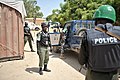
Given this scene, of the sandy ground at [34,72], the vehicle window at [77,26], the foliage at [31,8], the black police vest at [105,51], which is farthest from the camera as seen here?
the foliage at [31,8]

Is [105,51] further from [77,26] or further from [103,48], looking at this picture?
[77,26]

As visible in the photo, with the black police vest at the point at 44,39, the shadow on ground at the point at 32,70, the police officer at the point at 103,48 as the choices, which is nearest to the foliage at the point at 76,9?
the shadow on ground at the point at 32,70

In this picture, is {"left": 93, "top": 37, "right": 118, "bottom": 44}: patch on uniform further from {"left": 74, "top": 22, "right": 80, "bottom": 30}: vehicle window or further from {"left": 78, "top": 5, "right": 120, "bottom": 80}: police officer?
{"left": 74, "top": 22, "right": 80, "bottom": 30}: vehicle window

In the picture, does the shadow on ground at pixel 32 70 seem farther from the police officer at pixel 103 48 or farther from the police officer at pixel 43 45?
Result: the police officer at pixel 103 48

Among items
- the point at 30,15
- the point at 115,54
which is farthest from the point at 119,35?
the point at 30,15

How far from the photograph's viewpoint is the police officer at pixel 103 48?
2299 millimetres

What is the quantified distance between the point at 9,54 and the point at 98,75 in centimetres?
691

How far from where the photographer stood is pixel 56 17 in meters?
20.6

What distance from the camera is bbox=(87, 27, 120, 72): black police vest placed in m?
2.29

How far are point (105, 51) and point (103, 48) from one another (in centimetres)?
4

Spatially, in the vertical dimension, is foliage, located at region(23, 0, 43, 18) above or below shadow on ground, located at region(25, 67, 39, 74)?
above

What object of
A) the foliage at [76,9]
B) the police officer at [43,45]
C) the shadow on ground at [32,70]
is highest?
the foliage at [76,9]

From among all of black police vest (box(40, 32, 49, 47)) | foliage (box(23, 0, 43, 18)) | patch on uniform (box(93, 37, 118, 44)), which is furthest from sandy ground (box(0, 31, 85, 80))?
foliage (box(23, 0, 43, 18))

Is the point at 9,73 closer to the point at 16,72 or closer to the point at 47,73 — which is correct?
the point at 16,72
